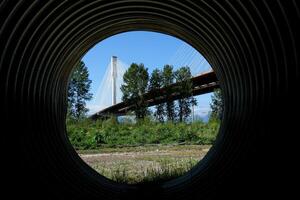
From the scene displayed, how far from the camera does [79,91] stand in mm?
61594

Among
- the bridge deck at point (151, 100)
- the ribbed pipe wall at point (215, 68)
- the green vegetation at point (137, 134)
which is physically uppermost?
the bridge deck at point (151, 100)

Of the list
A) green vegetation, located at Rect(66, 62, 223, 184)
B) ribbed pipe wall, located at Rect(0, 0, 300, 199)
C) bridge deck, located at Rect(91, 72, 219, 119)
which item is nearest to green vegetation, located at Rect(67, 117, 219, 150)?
green vegetation, located at Rect(66, 62, 223, 184)

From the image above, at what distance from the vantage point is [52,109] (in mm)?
9500

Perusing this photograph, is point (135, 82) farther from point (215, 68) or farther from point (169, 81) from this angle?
point (215, 68)

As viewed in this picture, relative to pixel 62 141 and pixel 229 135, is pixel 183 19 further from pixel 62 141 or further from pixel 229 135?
pixel 62 141

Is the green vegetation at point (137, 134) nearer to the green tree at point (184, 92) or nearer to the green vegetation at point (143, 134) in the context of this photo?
the green vegetation at point (143, 134)

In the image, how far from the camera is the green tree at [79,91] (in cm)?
6022

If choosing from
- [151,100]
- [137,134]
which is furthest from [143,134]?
[151,100]

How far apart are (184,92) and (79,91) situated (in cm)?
1277

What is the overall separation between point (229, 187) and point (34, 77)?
349 cm

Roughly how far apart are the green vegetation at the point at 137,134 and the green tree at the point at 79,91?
84.3 feet

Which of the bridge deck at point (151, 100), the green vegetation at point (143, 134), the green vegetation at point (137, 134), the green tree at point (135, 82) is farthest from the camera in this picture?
the green tree at point (135, 82)

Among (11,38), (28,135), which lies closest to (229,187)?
(28,135)

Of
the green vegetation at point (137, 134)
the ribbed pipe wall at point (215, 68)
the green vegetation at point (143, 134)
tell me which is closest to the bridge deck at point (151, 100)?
the green vegetation at point (143, 134)
